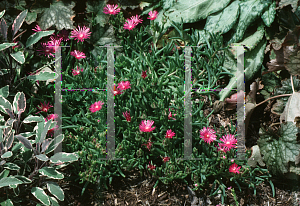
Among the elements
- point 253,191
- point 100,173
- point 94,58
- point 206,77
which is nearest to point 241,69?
point 206,77

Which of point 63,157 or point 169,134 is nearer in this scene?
point 63,157

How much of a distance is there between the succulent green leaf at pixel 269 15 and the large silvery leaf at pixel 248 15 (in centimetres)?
4

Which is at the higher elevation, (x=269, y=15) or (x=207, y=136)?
(x=269, y=15)

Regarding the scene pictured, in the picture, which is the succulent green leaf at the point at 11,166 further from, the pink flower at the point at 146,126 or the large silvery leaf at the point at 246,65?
the large silvery leaf at the point at 246,65

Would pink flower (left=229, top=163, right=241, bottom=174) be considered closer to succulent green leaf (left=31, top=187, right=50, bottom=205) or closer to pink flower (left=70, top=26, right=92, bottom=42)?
succulent green leaf (left=31, top=187, right=50, bottom=205)

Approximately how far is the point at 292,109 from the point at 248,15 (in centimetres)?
89

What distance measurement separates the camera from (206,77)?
277 centimetres

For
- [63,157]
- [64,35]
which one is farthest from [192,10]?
[63,157]

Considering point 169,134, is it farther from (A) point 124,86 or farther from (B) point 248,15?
(B) point 248,15

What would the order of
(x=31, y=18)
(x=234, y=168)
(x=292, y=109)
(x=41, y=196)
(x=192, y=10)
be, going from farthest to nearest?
1. (x=192, y=10)
2. (x=31, y=18)
3. (x=292, y=109)
4. (x=234, y=168)
5. (x=41, y=196)

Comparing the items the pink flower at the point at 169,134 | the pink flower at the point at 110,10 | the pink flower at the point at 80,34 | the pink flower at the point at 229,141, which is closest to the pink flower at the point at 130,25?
the pink flower at the point at 110,10

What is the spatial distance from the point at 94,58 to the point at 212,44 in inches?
39.8

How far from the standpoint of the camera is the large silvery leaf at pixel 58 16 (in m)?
2.86

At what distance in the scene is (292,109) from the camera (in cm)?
247
